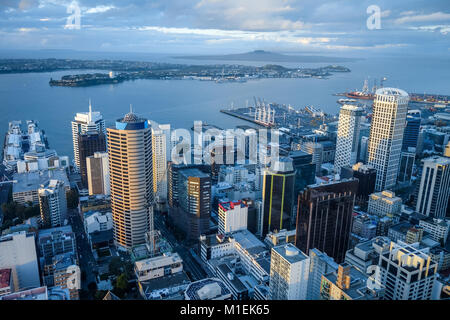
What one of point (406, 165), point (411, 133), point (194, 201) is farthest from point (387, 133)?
point (194, 201)

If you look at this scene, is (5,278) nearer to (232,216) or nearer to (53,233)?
(53,233)

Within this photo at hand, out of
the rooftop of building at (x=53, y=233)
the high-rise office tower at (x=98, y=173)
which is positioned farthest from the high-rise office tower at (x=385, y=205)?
the rooftop of building at (x=53, y=233)

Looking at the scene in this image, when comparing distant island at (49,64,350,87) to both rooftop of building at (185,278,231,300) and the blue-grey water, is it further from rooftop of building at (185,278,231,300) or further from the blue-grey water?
rooftop of building at (185,278,231,300)
